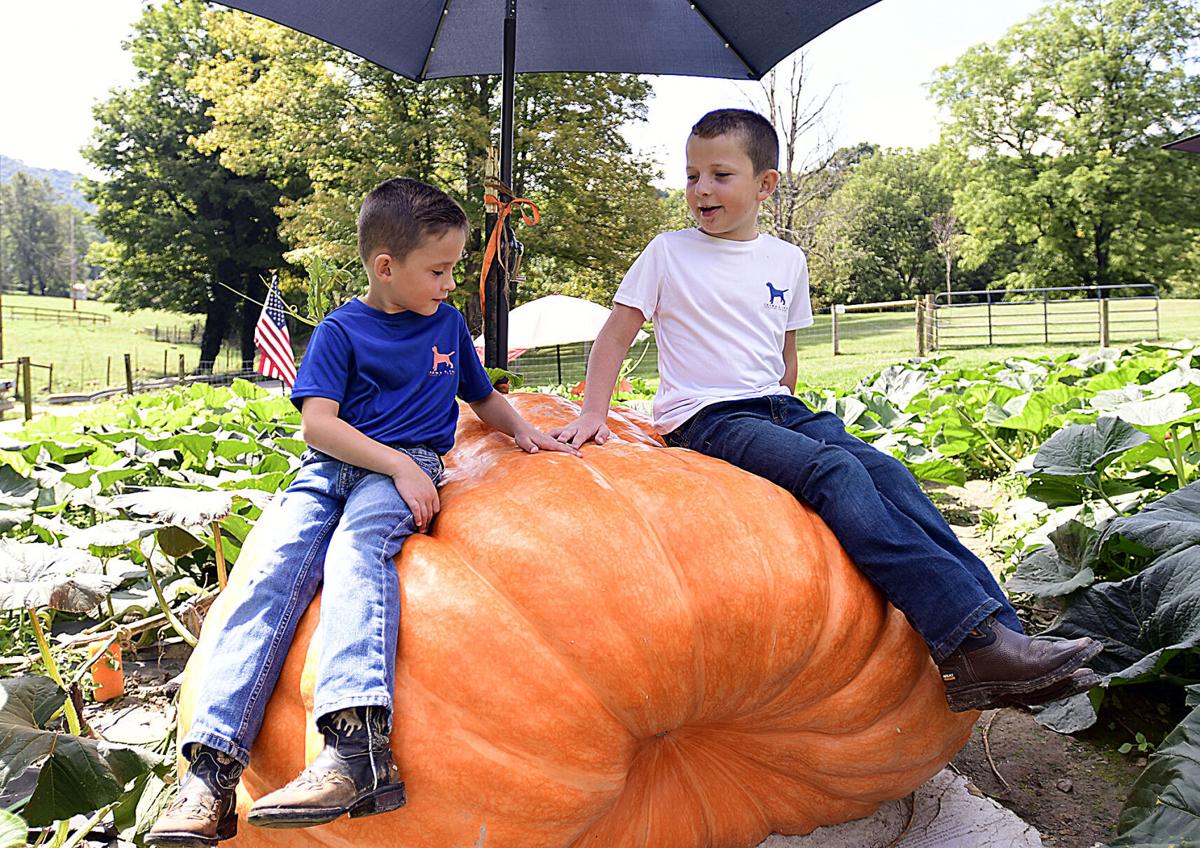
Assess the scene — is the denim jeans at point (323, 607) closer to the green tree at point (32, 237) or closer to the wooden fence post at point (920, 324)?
the wooden fence post at point (920, 324)

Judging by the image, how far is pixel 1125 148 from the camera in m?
37.9

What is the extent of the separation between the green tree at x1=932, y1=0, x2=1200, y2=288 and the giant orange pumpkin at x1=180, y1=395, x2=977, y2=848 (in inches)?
1579

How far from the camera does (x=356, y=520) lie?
1.76 m

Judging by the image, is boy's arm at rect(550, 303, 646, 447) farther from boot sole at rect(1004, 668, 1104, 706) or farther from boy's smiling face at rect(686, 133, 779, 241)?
boot sole at rect(1004, 668, 1104, 706)

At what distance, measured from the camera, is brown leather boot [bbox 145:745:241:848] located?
54.8 inches

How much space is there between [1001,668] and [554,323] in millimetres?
12239

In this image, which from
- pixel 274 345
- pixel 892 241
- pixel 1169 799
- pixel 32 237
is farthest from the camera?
pixel 32 237

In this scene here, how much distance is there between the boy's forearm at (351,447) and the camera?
1868 millimetres

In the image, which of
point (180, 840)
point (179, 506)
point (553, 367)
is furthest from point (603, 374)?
point (553, 367)

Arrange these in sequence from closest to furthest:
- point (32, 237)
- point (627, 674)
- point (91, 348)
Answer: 1. point (627, 674)
2. point (91, 348)
3. point (32, 237)

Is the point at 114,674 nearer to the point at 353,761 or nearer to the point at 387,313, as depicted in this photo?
the point at 387,313

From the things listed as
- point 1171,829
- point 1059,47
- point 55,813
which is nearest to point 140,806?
point 55,813

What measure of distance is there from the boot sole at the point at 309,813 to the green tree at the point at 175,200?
33899 mm

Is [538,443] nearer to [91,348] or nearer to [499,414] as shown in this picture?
[499,414]
